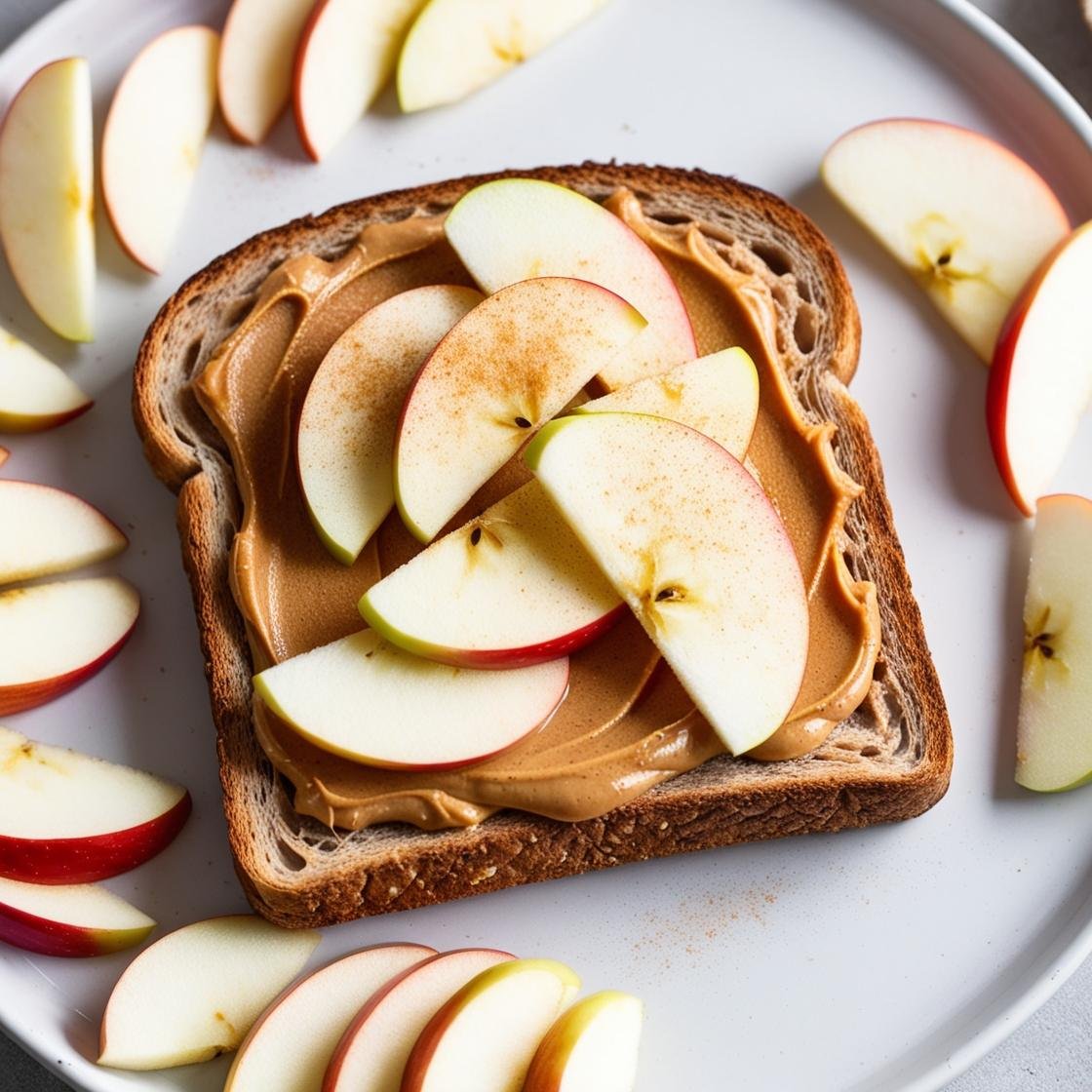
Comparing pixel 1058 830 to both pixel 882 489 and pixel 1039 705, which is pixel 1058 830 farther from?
pixel 882 489

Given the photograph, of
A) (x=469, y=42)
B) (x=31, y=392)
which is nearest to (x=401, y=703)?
(x=31, y=392)

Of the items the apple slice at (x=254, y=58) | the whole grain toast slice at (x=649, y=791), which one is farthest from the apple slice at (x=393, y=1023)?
the apple slice at (x=254, y=58)

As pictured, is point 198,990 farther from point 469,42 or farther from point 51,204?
point 469,42

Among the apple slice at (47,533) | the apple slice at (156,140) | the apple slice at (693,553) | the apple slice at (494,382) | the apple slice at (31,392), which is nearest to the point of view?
the apple slice at (693,553)

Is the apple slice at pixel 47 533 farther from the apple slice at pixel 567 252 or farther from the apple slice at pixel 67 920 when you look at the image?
the apple slice at pixel 567 252

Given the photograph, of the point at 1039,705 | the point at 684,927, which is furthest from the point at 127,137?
the point at 1039,705
